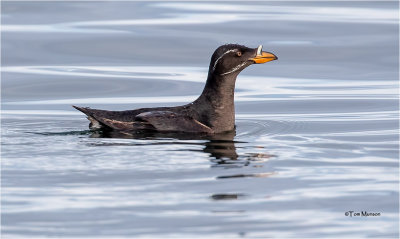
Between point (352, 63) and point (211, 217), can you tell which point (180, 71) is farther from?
point (211, 217)

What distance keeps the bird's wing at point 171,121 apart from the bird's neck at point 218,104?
228mm

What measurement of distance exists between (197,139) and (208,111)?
966 millimetres

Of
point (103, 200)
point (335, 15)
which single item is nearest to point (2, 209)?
point (103, 200)

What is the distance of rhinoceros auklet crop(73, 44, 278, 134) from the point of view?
14734 mm

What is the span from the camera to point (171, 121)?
1473 centimetres

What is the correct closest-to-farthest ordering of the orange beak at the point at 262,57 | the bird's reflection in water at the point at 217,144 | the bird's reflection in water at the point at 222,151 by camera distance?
the bird's reflection in water at the point at 222,151
the bird's reflection in water at the point at 217,144
the orange beak at the point at 262,57

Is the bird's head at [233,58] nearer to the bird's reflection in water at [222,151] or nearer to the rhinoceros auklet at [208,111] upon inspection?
the rhinoceros auklet at [208,111]

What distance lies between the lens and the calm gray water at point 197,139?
10125 millimetres

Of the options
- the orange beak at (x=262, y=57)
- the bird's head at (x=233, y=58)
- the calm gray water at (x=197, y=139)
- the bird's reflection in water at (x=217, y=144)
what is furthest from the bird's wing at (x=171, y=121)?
the orange beak at (x=262, y=57)

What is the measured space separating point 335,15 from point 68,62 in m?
9.00

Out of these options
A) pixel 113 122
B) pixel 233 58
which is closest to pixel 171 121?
pixel 113 122

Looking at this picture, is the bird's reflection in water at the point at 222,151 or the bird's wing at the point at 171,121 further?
the bird's wing at the point at 171,121

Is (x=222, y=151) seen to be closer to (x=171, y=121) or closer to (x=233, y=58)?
(x=171, y=121)

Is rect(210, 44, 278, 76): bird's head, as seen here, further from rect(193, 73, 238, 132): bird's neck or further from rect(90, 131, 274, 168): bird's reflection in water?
rect(90, 131, 274, 168): bird's reflection in water
